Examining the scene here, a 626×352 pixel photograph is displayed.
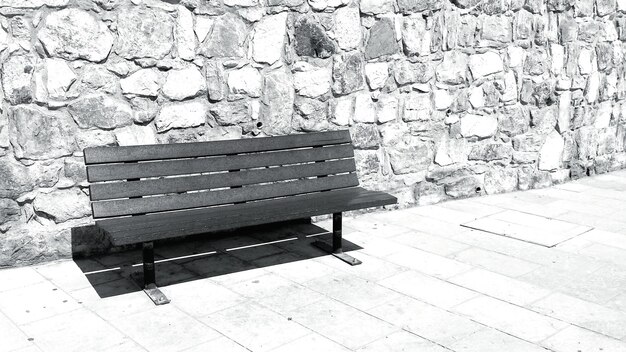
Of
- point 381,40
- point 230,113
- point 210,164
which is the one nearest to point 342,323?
point 210,164

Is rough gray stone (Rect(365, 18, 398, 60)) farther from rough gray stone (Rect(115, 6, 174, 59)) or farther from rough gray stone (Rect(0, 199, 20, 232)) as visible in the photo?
rough gray stone (Rect(0, 199, 20, 232))

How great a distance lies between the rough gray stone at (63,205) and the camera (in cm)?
397

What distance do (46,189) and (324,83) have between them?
1.97 m

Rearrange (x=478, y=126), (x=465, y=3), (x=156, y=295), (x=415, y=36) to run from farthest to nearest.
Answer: (x=478, y=126) → (x=465, y=3) → (x=415, y=36) → (x=156, y=295)

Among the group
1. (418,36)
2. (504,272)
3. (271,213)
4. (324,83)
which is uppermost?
(418,36)

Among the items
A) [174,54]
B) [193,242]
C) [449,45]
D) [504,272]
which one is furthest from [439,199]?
[174,54]

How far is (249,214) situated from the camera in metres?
3.78

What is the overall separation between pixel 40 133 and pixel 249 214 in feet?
4.19

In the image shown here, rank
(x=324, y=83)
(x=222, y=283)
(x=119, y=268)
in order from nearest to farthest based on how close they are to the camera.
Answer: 1. (x=222, y=283)
2. (x=119, y=268)
3. (x=324, y=83)

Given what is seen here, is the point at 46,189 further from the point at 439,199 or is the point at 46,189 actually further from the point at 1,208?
the point at 439,199

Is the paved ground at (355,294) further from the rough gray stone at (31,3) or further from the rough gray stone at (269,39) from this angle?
the rough gray stone at (31,3)

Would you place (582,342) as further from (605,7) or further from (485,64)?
(605,7)

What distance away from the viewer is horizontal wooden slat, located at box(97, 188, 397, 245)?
134 inches

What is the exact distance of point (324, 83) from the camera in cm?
483
